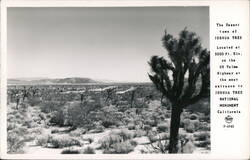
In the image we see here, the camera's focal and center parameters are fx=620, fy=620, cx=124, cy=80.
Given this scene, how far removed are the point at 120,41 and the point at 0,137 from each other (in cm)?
107

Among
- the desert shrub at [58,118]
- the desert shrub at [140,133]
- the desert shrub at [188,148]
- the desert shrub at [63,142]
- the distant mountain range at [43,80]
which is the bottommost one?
the desert shrub at [188,148]

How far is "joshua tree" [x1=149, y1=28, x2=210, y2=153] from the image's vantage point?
14.1ft

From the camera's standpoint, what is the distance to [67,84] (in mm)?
4266

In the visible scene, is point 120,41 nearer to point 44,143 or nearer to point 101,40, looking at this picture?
point 101,40

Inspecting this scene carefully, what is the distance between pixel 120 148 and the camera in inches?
169

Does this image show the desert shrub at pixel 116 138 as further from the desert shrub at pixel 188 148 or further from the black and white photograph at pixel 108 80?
the desert shrub at pixel 188 148

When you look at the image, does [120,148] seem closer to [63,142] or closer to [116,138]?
[116,138]

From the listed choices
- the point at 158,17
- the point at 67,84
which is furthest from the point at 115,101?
the point at 158,17

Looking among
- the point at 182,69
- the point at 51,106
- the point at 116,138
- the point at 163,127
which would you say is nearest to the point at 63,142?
the point at 51,106

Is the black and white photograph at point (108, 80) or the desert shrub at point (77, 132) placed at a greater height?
the black and white photograph at point (108, 80)

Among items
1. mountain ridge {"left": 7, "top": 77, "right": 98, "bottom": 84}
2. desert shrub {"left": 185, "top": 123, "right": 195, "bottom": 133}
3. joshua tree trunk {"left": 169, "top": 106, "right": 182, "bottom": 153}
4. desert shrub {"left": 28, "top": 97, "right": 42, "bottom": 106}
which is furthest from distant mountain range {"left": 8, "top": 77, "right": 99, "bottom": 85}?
desert shrub {"left": 185, "top": 123, "right": 195, "bottom": 133}

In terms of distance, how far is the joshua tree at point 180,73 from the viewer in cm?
430

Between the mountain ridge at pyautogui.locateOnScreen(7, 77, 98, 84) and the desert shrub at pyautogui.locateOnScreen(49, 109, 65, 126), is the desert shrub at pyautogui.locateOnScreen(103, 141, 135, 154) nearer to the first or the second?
the desert shrub at pyautogui.locateOnScreen(49, 109, 65, 126)

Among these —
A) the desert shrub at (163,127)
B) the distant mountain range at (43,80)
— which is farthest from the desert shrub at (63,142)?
the desert shrub at (163,127)
